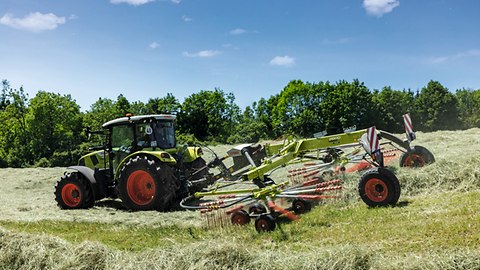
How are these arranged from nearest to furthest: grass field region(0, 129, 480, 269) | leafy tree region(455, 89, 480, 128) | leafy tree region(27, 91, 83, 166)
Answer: grass field region(0, 129, 480, 269) < leafy tree region(27, 91, 83, 166) < leafy tree region(455, 89, 480, 128)

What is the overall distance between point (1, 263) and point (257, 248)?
315 cm

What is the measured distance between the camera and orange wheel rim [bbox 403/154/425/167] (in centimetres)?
930

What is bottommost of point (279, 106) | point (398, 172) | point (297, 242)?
point (297, 242)

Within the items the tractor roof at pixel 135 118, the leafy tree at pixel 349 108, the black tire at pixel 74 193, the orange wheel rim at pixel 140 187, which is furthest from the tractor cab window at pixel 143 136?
the leafy tree at pixel 349 108

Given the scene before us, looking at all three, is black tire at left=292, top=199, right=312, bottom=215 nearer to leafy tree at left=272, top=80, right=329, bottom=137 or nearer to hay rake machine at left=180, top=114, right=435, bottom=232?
hay rake machine at left=180, top=114, right=435, bottom=232

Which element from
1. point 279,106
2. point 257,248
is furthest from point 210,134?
point 257,248

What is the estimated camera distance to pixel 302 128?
45469mm

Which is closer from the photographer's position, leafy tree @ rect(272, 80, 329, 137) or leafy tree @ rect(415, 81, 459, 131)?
leafy tree @ rect(272, 80, 329, 137)

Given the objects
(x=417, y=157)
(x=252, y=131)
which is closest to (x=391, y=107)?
(x=252, y=131)

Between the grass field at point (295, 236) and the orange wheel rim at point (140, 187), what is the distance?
1.45ft

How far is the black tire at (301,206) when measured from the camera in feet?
24.4

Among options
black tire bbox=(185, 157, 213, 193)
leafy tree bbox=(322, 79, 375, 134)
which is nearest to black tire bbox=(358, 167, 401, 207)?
black tire bbox=(185, 157, 213, 193)

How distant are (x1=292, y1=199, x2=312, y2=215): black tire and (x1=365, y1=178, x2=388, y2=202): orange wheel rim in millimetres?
1053

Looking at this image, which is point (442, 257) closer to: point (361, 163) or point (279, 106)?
point (361, 163)
